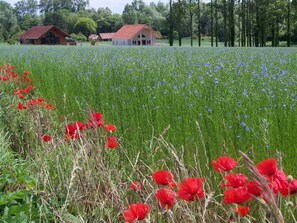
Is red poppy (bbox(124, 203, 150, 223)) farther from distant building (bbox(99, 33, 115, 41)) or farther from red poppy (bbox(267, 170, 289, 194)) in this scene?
distant building (bbox(99, 33, 115, 41))

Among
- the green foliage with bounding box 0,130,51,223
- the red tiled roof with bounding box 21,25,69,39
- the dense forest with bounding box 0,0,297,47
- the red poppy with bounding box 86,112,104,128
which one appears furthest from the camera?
the red tiled roof with bounding box 21,25,69,39

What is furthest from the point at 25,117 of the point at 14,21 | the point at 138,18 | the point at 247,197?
the point at 138,18

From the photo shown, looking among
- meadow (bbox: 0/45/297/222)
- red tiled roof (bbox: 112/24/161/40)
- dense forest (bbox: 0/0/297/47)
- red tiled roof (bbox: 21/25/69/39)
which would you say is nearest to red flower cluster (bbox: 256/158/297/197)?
meadow (bbox: 0/45/297/222)

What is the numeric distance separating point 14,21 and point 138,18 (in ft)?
89.6

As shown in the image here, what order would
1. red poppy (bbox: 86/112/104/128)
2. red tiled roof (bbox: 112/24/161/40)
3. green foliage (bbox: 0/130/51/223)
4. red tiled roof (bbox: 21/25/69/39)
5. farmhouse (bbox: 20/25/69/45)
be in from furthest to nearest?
red tiled roof (bbox: 112/24/161/40) < farmhouse (bbox: 20/25/69/45) < red tiled roof (bbox: 21/25/69/39) < red poppy (bbox: 86/112/104/128) < green foliage (bbox: 0/130/51/223)

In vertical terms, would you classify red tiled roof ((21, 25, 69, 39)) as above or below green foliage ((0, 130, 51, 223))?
above

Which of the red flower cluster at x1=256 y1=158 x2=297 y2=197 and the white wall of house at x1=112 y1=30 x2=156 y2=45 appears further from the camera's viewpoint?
the white wall of house at x1=112 y1=30 x2=156 y2=45

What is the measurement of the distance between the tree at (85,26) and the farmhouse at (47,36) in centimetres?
2112

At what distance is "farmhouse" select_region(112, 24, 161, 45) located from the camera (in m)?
68.4

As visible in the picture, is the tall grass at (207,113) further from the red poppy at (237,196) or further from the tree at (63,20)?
the tree at (63,20)

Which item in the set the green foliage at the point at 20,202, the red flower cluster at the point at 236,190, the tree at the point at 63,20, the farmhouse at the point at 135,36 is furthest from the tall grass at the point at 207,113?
the tree at the point at 63,20

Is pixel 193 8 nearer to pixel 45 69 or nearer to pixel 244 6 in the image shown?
pixel 244 6

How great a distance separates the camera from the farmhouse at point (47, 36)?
66.1 meters

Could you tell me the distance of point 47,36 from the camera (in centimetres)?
6731
